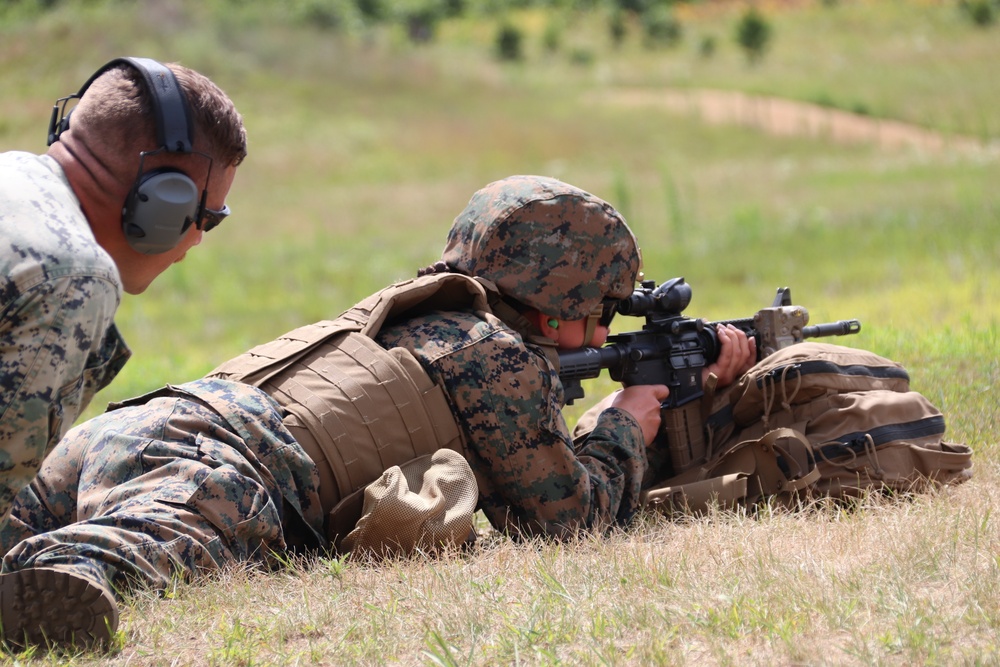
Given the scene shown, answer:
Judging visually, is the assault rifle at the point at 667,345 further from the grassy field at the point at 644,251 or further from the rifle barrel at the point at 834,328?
the grassy field at the point at 644,251

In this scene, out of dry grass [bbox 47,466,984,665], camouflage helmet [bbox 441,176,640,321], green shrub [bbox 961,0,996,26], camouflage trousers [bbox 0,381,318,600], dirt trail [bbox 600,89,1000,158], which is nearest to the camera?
dry grass [bbox 47,466,984,665]

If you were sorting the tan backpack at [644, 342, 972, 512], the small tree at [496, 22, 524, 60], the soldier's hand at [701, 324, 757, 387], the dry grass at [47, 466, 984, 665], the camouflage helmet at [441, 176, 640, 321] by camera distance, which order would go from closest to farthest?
the dry grass at [47, 466, 984, 665], the camouflage helmet at [441, 176, 640, 321], the tan backpack at [644, 342, 972, 512], the soldier's hand at [701, 324, 757, 387], the small tree at [496, 22, 524, 60]

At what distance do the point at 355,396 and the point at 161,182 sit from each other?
1492 mm

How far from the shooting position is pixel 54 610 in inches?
128

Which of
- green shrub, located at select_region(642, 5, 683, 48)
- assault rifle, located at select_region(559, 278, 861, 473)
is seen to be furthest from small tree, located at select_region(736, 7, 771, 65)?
assault rifle, located at select_region(559, 278, 861, 473)

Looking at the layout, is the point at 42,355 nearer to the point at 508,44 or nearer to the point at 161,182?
the point at 161,182

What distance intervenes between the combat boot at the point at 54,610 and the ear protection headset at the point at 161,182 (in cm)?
95

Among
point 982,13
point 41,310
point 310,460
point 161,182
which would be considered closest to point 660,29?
point 982,13

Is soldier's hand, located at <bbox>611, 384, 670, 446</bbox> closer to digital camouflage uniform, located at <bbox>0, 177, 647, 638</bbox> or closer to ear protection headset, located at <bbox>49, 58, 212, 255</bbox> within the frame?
digital camouflage uniform, located at <bbox>0, 177, 647, 638</bbox>

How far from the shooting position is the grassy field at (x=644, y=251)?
3326mm

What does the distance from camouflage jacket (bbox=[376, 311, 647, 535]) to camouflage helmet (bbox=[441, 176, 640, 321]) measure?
0.90 feet

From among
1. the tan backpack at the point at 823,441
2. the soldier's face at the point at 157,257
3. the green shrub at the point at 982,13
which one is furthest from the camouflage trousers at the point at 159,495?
the green shrub at the point at 982,13

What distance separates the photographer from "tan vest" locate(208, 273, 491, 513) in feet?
14.5

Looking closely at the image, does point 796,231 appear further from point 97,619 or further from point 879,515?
point 97,619
